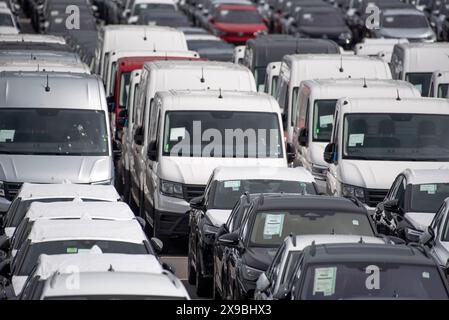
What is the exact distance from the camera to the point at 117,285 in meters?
12.4

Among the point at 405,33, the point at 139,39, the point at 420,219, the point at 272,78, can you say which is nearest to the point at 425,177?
the point at 420,219

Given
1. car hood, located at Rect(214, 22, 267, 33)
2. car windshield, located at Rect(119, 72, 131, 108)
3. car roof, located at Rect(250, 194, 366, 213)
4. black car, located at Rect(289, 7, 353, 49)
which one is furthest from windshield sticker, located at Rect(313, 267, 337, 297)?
car hood, located at Rect(214, 22, 267, 33)

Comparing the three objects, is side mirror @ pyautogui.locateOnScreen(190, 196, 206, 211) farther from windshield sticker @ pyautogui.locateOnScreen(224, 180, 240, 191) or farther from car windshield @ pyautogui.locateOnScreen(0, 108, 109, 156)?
car windshield @ pyautogui.locateOnScreen(0, 108, 109, 156)

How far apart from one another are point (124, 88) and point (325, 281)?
58.3 ft

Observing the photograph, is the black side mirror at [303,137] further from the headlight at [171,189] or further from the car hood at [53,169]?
the car hood at [53,169]

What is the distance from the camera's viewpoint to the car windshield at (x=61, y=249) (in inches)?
628

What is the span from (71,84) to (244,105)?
2.44 m

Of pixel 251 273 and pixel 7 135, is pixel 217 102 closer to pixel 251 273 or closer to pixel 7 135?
pixel 7 135

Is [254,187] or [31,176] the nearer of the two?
[254,187]

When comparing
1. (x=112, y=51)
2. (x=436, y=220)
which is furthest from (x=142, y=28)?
(x=436, y=220)

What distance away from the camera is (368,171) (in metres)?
23.2

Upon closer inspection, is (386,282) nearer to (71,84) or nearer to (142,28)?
(71,84)

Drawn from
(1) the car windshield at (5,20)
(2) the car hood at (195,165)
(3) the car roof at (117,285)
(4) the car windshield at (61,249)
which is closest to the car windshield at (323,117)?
(2) the car hood at (195,165)

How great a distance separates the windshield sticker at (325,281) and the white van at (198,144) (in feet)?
31.8
